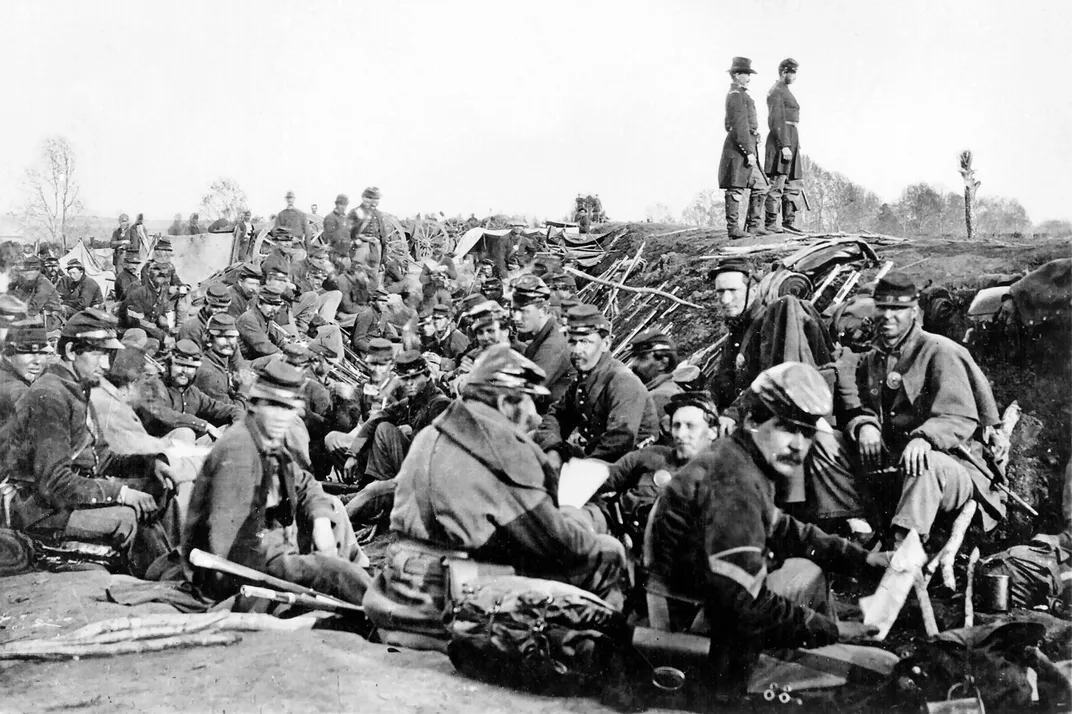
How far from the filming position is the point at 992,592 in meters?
4.73

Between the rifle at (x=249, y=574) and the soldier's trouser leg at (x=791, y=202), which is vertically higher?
the soldier's trouser leg at (x=791, y=202)

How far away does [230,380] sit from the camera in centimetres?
677

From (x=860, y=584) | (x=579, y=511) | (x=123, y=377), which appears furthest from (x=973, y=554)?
(x=123, y=377)

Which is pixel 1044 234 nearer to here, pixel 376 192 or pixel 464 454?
pixel 464 454

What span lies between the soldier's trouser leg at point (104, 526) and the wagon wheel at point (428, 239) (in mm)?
5058

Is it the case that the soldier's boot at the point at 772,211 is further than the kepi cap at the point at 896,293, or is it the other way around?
the soldier's boot at the point at 772,211

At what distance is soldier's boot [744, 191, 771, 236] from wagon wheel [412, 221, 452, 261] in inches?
157

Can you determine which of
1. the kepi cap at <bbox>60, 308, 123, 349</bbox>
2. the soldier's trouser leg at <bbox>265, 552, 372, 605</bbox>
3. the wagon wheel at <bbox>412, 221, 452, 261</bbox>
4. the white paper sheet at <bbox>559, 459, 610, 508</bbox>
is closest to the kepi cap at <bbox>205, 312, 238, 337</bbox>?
the kepi cap at <bbox>60, 308, 123, 349</bbox>

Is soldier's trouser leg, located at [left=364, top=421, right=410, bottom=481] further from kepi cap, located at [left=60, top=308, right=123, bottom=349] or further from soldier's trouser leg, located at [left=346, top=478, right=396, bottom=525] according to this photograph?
kepi cap, located at [left=60, top=308, right=123, bottom=349]

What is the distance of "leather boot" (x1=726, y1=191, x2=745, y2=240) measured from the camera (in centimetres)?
739

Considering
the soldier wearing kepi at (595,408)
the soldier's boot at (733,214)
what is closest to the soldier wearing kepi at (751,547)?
the soldier wearing kepi at (595,408)

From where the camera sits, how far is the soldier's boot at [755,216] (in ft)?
24.8

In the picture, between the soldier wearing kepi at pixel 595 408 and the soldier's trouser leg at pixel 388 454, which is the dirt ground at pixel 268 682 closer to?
the soldier's trouser leg at pixel 388 454

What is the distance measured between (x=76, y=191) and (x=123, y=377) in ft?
5.17
